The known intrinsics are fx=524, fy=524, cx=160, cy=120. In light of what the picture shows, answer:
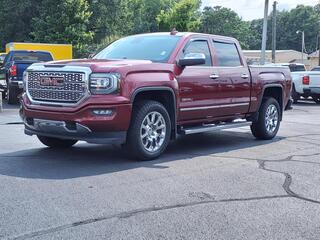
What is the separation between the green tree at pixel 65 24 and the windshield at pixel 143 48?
98.1ft

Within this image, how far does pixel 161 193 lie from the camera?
5.73m

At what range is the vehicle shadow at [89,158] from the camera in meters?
6.66

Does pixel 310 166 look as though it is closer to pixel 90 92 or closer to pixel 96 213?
pixel 90 92

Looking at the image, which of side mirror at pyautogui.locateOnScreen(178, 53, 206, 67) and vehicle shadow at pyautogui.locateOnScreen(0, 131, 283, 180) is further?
side mirror at pyautogui.locateOnScreen(178, 53, 206, 67)

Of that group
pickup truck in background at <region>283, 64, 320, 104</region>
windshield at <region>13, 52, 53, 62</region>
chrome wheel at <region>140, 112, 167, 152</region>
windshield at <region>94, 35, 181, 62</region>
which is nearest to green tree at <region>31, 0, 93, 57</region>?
windshield at <region>13, 52, 53, 62</region>

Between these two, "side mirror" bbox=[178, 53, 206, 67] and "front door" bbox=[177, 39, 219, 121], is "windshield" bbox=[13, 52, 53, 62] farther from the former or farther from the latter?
"side mirror" bbox=[178, 53, 206, 67]

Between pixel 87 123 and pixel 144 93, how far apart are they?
1077 mm

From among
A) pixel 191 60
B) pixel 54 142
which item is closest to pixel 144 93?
pixel 191 60

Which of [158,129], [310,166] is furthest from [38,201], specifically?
[310,166]

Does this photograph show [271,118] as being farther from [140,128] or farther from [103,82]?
[103,82]

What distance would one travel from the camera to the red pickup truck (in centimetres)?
695

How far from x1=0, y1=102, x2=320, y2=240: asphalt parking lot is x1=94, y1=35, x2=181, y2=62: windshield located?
153 centimetres

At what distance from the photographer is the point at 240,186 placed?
6.18m

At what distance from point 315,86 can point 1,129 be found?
1408 centimetres
